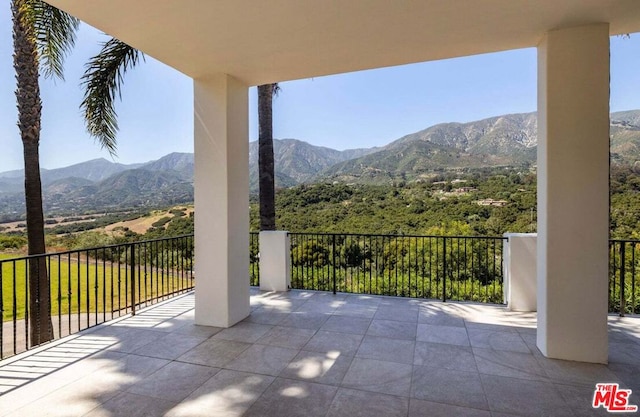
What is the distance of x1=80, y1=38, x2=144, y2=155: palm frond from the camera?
15.9 feet

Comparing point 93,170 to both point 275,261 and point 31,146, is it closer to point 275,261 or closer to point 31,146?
point 31,146

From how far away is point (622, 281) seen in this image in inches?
156

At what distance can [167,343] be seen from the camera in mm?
3270

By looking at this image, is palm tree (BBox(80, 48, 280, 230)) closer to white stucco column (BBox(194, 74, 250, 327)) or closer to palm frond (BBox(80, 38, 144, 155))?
palm frond (BBox(80, 38, 144, 155))

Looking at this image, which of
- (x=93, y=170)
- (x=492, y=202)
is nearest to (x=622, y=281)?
(x=492, y=202)

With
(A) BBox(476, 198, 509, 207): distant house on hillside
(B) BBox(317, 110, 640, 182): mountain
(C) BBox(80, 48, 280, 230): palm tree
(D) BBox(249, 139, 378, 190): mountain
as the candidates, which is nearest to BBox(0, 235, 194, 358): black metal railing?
(C) BBox(80, 48, 280, 230): palm tree

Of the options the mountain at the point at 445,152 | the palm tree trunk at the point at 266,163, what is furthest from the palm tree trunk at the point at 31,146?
the mountain at the point at 445,152

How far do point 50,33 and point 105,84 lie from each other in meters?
0.85

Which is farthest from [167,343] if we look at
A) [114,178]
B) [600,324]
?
[114,178]

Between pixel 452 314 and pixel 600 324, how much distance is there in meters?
1.56

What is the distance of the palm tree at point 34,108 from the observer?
14.7 ft

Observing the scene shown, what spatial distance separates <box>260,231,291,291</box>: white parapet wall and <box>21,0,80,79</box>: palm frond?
4037 millimetres

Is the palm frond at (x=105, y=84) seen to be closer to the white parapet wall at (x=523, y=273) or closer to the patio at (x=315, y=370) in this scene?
the patio at (x=315, y=370)

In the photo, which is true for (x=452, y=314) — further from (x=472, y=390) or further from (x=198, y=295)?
(x=198, y=295)
